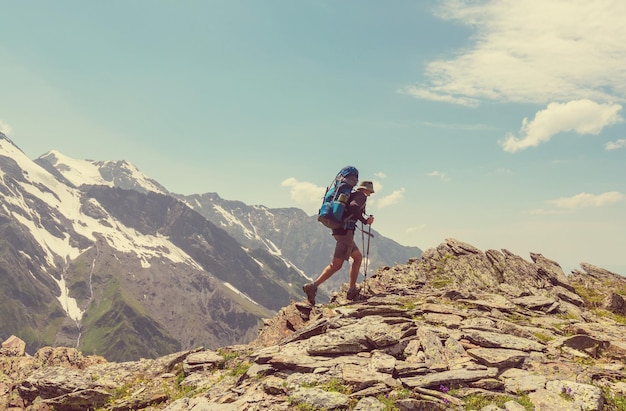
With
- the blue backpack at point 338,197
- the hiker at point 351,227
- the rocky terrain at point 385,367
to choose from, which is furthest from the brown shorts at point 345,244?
the rocky terrain at point 385,367

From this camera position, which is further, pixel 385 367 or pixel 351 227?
pixel 351 227

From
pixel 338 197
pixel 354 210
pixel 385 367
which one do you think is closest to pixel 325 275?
pixel 354 210

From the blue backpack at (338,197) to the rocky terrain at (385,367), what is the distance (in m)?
3.72

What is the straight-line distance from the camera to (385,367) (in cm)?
1048

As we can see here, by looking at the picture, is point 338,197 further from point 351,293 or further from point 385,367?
point 385,367

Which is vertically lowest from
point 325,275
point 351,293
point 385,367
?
point 385,367

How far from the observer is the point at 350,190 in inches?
669

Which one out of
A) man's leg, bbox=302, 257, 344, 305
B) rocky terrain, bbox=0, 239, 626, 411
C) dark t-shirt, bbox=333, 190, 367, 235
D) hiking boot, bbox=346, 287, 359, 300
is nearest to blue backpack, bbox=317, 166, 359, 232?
dark t-shirt, bbox=333, 190, 367, 235

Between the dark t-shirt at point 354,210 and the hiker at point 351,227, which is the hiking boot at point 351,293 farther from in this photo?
the dark t-shirt at point 354,210

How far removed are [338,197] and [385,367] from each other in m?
7.77

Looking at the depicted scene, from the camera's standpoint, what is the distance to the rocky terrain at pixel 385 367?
931 centimetres

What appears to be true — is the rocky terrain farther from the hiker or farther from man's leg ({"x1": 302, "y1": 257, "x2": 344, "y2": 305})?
the hiker

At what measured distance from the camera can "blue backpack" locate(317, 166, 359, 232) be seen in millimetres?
16484

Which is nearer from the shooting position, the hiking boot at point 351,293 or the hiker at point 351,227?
the hiker at point 351,227
